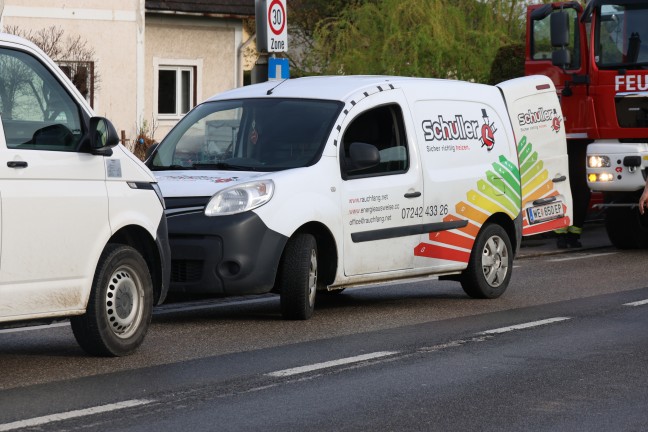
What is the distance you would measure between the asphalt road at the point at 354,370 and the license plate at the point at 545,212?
1.46 m

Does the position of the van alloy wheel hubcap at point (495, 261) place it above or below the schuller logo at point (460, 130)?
below

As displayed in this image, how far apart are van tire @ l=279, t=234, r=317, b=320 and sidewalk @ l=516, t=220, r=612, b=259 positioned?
686 centimetres

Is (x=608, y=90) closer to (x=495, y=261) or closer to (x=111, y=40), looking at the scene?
(x=495, y=261)

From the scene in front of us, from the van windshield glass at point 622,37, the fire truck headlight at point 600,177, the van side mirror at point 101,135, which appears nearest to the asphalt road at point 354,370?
the van side mirror at point 101,135

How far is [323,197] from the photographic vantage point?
11383 millimetres

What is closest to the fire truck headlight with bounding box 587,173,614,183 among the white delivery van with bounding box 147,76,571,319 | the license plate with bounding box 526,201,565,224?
the license plate with bounding box 526,201,565,224

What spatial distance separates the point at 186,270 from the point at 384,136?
2248 mm

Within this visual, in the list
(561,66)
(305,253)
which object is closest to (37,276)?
(305,253)

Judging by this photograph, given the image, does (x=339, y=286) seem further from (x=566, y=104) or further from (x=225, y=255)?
(x=566, y=104)

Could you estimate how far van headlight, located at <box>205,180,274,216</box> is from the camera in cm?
1098

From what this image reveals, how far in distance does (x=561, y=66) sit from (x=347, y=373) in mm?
11130

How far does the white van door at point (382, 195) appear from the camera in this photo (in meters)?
11.7

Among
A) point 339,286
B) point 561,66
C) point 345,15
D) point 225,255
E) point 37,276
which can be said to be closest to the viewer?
point 37,276

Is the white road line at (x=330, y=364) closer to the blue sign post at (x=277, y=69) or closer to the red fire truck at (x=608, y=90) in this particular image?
the blue sign post at (x=277, y=69)
